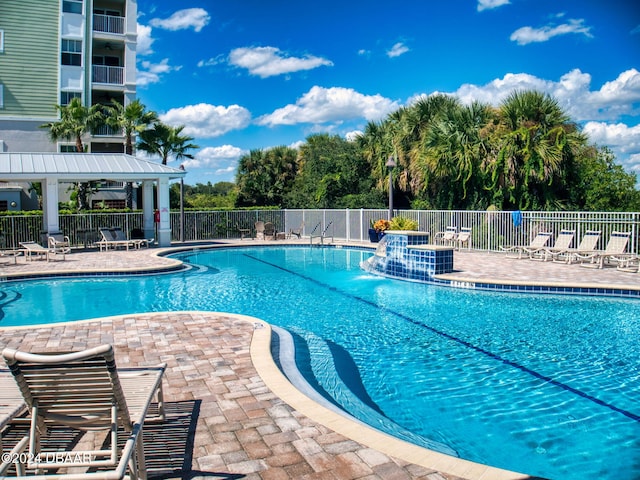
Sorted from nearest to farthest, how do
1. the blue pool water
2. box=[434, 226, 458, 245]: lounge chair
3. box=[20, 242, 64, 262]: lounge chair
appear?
the blue pool water
box=[20, 242, 64, 262]: lounge chair
box=[434, 226, 458, 245]: lounge chair

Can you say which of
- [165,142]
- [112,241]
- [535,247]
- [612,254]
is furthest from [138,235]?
[612,254]

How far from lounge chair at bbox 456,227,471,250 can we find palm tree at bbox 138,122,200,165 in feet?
56.3

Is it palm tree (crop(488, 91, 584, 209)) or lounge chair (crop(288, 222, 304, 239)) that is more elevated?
palm tree (crop(488, 91, 584, 209))

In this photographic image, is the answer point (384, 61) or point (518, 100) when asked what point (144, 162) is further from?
point (384, 61)

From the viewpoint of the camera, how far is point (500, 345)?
23.8 ft

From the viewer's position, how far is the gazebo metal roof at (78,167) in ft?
57.9

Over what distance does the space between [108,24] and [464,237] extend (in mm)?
23929

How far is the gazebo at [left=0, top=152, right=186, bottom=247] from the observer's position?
17.8 m

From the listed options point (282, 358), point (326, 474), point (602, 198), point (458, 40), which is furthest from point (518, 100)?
point (326, 474)

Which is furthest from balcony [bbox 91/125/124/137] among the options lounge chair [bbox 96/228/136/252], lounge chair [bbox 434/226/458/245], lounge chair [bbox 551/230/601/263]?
lounge chair [bbox 551/230/601/263]

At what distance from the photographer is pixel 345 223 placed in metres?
23.5

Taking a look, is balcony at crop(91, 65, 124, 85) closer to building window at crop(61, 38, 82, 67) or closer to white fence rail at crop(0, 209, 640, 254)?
building window at crop(61, 38, 82, 67)

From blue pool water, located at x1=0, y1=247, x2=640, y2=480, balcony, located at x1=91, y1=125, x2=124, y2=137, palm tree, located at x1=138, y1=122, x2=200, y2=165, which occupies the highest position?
balcony, located at x1=91, y1=125, x2=124, y2=137

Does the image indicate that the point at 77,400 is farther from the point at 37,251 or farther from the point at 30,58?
the point at 30,58
